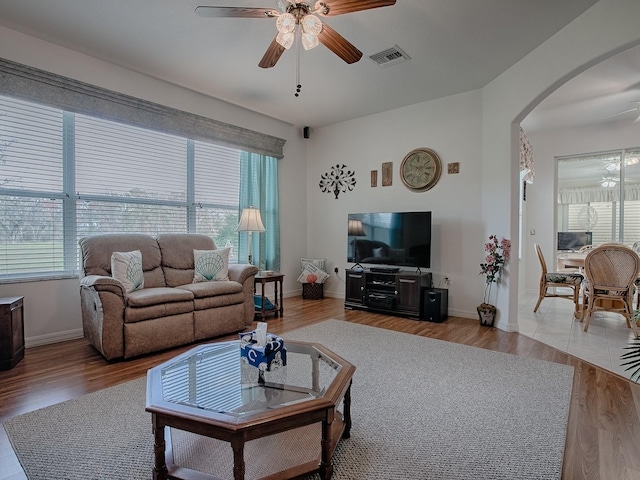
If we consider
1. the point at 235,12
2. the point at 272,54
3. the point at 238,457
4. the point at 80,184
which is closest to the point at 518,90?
the point at 272,54

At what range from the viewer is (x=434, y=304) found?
13.7 feet

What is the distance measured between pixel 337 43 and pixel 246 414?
2.48m

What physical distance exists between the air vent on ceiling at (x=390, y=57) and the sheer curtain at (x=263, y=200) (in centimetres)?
230

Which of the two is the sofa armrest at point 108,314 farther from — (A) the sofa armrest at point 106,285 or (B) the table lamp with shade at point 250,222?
(B) the table lamp with shade at point 250,222

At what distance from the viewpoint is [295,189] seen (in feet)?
19.0

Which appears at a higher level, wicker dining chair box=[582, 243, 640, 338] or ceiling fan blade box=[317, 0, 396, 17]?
ceiling fan blade box=[317, 0, 396, 17]

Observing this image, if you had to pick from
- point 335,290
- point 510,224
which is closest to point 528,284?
point 510,224

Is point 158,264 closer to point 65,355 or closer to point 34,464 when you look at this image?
point 65,355

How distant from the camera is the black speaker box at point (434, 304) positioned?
13.7 feet

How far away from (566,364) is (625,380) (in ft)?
1.21

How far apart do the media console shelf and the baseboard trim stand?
3208 millimetres

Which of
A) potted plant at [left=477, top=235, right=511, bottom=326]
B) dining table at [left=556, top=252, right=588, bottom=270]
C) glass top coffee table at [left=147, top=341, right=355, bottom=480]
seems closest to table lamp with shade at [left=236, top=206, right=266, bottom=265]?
glass top coffee table at [left=147, top=341, right=355, bottom=480]

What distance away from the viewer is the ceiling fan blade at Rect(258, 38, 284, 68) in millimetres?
2594

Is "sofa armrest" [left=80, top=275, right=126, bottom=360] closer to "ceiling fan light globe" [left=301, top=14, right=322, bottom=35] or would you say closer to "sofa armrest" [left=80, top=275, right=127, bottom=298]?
"sofa armrest" [left=80, top=275, right=127, bottom=298]
